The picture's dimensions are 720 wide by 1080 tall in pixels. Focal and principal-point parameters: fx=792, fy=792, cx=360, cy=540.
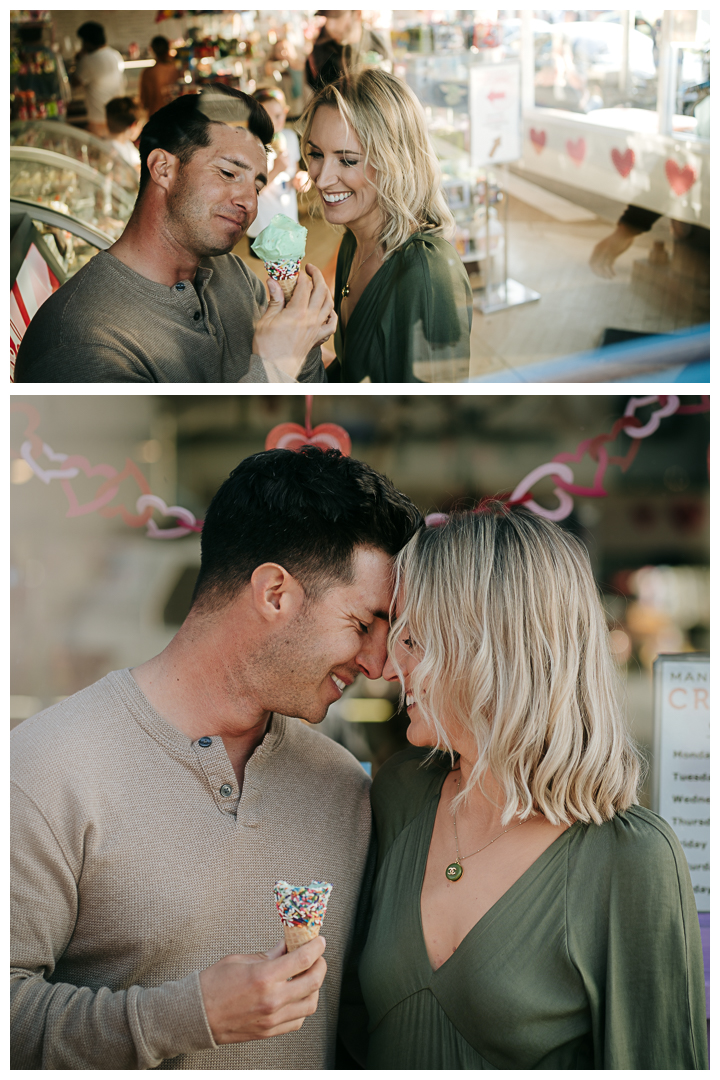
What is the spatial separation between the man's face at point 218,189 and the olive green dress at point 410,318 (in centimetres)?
22

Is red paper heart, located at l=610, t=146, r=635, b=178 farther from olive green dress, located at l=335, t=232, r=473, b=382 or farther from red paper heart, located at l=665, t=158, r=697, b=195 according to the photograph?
olive green dress, located at l=335, t=232, r=473, b=382

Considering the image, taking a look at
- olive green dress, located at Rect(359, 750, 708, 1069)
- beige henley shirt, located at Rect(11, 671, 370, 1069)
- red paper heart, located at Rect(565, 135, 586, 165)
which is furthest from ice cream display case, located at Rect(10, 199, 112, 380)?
olive green dress, located at Rect(359, 750, 708, 1069)

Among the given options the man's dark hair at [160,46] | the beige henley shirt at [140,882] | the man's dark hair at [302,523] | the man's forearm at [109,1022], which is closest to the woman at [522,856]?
the man's dark hair at [302,523]

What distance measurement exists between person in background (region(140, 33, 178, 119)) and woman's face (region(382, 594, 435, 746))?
4.04 feet

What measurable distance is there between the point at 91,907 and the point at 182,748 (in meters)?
0.31

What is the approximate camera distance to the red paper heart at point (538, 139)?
1862mm

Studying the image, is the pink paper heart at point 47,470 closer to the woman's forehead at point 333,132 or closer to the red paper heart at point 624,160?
the woman's forehead at point 333,132

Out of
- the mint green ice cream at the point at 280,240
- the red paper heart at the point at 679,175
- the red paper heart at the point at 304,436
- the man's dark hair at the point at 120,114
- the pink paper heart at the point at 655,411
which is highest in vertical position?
the man's dark hair at the point at 120,114

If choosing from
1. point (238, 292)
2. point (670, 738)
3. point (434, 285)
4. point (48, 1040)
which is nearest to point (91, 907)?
point (48, 1040)

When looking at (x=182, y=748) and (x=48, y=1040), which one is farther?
(x=182, y=748)

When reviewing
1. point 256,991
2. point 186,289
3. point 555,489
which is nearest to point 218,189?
point 186,289

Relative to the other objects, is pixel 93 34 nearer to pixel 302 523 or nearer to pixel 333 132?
pixel 333 132

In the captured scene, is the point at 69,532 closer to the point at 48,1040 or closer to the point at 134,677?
the point at 134,677

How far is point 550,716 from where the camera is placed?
4.83ft
